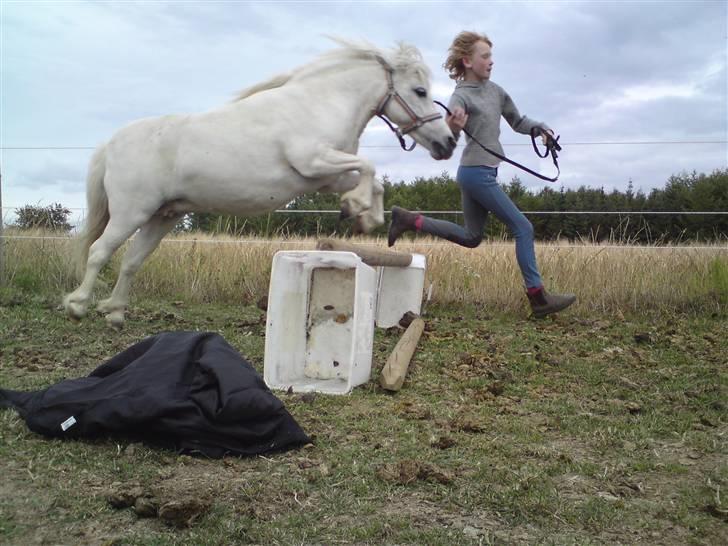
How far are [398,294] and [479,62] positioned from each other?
2103 mm

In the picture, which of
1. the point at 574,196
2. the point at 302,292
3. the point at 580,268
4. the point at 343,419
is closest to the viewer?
the point at 343,419

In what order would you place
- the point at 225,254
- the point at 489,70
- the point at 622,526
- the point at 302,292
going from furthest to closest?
the point at 225,254 < the point at 489,70 < the point at 302,292 < the point at 622,526

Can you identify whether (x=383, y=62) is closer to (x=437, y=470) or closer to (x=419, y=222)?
(x=419, y=222)

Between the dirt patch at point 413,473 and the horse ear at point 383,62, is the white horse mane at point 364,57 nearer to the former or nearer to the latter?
the horse ear at point 383,62

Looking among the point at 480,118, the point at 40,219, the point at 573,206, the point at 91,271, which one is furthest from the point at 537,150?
the point at 573,206

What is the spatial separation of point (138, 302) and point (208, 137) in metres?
3.35

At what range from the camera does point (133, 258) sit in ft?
19.7

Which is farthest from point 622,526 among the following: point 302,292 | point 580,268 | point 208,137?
point 580,268

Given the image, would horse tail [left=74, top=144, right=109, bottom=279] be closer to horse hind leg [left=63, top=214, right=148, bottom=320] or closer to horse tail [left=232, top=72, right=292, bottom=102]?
horse hind leg [left=63, top=214, right=148, bottom=320]

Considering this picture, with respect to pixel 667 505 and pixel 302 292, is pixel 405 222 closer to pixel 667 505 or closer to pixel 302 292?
pixel 302 292

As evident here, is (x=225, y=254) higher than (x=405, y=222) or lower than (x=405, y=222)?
lower

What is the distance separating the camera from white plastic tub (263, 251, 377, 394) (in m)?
4.05

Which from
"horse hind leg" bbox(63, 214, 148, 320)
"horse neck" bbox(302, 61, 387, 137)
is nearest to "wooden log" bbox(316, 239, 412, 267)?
"horse neck" bbox(302, 61, 387, 137)

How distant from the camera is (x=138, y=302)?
25.5 feet
